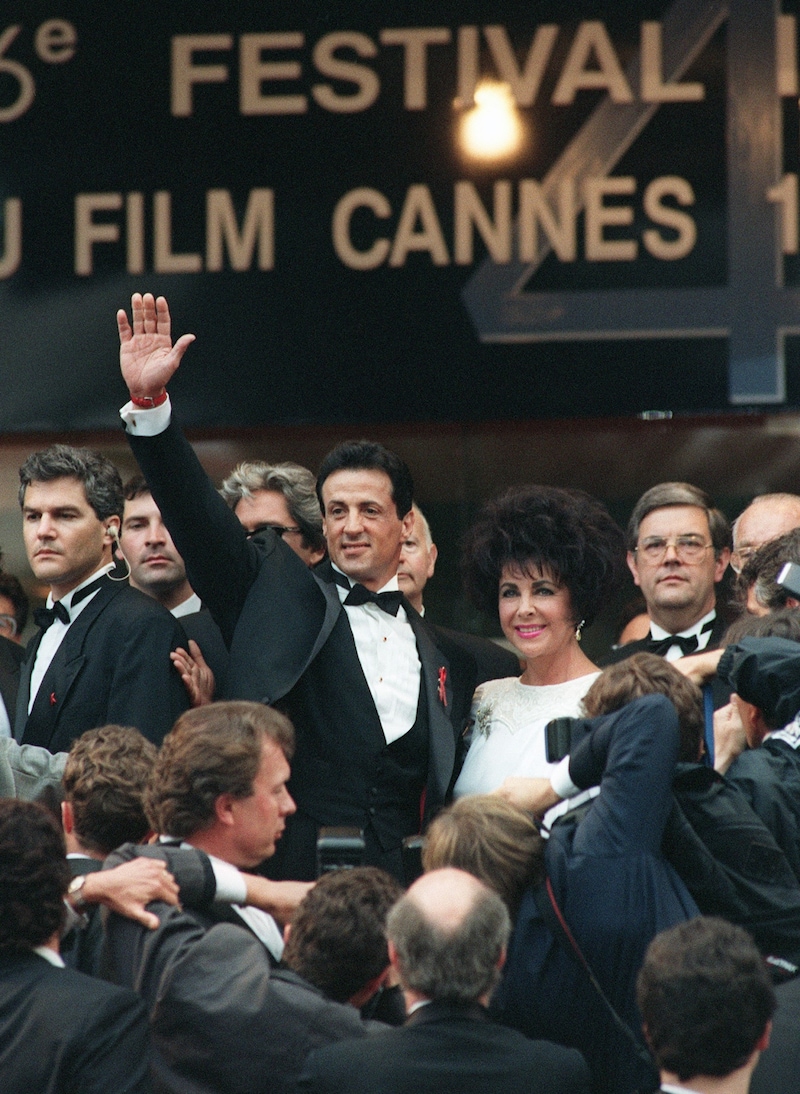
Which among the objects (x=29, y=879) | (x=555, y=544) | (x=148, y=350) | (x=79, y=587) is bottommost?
(x=29, y=879)

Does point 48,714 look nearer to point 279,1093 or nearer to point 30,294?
point 279,1093

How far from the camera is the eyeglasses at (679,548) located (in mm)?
5152

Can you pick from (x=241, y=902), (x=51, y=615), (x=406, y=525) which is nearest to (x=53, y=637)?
(x=51, y=615)

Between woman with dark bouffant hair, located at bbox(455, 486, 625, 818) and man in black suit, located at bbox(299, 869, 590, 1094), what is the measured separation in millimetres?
1344

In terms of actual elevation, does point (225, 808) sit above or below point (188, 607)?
below

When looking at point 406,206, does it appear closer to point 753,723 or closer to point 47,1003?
point 753,723

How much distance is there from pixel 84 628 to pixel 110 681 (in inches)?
6.5

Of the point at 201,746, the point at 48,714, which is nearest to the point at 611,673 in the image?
the point at 201,746

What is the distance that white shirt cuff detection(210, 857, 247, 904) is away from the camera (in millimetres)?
3148

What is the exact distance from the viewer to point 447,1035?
2697 mm

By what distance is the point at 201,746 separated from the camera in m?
3.23

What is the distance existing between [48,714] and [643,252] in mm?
2856

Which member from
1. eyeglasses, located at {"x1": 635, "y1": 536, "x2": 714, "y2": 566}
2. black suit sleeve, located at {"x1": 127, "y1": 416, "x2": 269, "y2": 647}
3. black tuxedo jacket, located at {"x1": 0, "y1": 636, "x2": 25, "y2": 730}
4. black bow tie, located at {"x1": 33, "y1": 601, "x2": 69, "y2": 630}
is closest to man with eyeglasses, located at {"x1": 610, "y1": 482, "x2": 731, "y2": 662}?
eyeglasses, located at {"x1": 635, "y1": 536, "x2": 714, "y2": 566}

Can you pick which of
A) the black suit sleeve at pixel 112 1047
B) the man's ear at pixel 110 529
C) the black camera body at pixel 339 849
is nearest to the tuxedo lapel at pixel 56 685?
the man's ear at pixel 110 529
